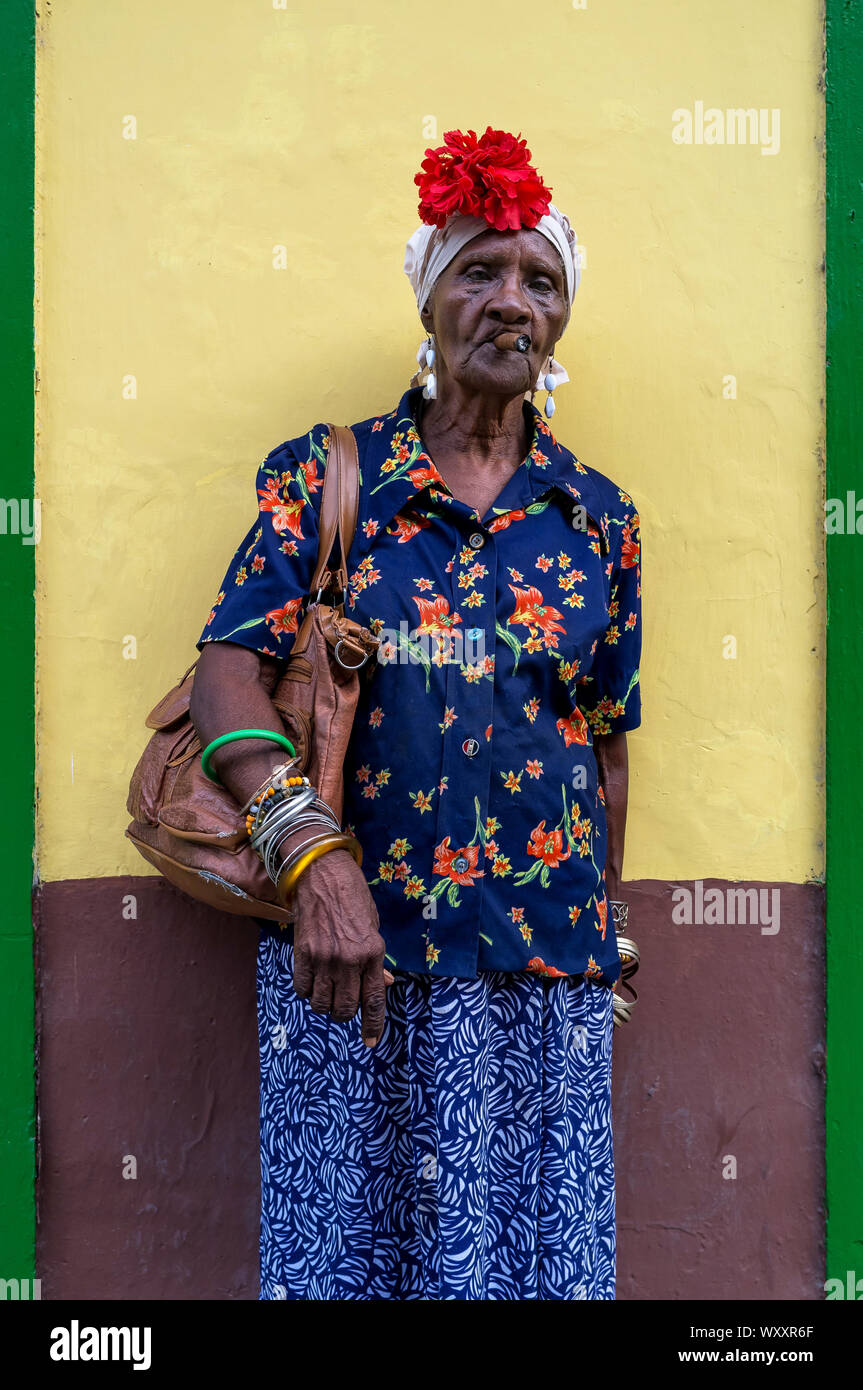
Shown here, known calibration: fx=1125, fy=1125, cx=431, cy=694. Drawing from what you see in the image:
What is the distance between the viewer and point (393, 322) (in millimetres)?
2494

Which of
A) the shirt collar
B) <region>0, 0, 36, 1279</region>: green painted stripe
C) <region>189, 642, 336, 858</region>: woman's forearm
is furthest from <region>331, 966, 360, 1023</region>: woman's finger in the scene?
<region>0, 0, 36, 1279</region>: green painted stripe

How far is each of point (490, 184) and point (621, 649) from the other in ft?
2.89

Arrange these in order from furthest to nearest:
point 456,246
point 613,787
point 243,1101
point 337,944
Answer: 1. point 243,1101
2. point 613,787
3. point 456,246
4. point 337,944

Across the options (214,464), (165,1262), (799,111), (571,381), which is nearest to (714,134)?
(799,111)

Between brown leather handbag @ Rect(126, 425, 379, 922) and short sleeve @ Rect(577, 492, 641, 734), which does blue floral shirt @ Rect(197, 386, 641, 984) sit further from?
short sleeve @ Rect(577, 492, 641, 734)

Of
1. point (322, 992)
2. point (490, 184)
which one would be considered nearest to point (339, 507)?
point (490, 184)

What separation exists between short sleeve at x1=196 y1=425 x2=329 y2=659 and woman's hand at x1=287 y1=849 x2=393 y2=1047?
0.41 m

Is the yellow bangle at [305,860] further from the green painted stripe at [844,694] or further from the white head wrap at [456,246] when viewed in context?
the green painted stripe at [844,694]

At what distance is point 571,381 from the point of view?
254cm

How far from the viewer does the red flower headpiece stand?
6.35ft

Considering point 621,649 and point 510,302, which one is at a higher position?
point 510,302

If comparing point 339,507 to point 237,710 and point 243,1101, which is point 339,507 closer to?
point 237,710

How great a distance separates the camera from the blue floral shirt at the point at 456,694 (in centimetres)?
190

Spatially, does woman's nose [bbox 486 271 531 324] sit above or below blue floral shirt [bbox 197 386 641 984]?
above
